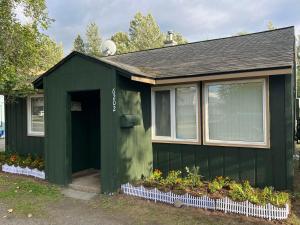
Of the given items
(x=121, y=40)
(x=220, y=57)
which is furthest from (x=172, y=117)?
(x=121, y=40)

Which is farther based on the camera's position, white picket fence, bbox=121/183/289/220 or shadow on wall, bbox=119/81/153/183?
shadow on wall, bbox=119/81/153/183

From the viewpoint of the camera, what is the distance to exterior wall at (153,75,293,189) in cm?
603

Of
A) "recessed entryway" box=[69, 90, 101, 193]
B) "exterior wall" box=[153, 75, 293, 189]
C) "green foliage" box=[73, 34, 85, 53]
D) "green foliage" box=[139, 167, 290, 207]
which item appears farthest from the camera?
"green foliage" box=[73, 34, 85, 53]

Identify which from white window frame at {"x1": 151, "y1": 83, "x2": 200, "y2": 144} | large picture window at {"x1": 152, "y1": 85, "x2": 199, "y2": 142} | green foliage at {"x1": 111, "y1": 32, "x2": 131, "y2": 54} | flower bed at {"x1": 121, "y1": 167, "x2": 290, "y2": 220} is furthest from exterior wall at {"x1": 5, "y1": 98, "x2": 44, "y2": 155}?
green foliage at {"x1": 111, "y1": 32, "x2": 131, "y2": 54}

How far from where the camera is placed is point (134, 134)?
7.04 meters

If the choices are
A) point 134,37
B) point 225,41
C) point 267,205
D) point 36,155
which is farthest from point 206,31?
point 267,205

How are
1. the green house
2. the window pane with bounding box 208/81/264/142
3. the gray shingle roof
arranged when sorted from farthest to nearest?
1. the window pane with bounding box 208/81/264/142
2. the gray shingle roof
3. the green house

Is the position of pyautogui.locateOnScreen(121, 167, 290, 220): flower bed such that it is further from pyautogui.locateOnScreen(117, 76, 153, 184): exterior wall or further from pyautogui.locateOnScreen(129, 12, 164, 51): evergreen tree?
pyautogui.locateOnScreen(129, 12, 164, 51): evergreen tree

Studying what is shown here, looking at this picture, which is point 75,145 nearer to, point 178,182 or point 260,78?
point 178,182

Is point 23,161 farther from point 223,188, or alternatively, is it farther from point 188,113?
point 223,188

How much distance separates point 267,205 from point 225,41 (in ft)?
19.9

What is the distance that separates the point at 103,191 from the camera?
657 cm

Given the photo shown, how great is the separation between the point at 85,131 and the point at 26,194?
279 centimetres

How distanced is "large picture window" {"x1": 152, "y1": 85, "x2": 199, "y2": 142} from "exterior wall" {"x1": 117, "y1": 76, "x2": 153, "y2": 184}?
229 millimetres
